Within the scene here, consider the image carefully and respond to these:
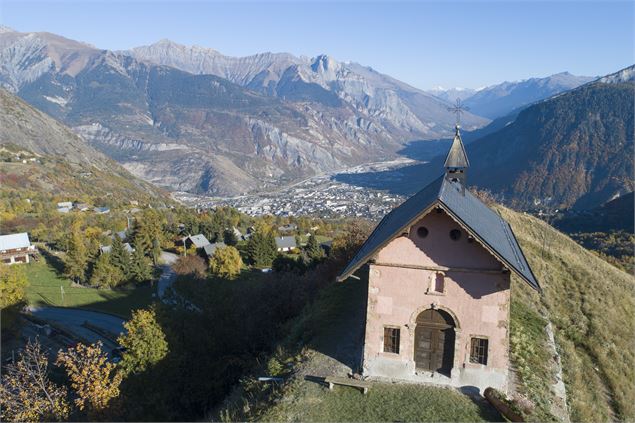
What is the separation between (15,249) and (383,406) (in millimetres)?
81885

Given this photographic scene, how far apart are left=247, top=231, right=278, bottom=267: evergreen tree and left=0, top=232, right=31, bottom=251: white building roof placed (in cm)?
4068

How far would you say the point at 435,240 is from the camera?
2025 cm

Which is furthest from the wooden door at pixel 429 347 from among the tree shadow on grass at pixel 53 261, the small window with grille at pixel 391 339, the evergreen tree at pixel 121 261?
the tree shadow on grass at pixel 53 261

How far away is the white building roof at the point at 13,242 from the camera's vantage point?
253 ft

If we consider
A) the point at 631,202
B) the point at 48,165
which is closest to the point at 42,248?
the point at 48,165

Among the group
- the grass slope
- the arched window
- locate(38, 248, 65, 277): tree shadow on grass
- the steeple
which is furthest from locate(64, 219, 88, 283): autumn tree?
the arched window

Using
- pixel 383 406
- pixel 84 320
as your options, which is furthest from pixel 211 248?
pixel 383 406

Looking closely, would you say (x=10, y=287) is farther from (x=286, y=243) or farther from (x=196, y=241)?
(x=286, y=243)

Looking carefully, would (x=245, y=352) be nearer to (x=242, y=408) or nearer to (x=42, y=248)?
(x=242, y=408)

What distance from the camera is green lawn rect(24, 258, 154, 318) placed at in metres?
61.8

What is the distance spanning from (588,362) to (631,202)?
119 m

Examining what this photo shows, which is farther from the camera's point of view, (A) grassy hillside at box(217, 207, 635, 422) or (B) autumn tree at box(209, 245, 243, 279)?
(B) autumn tree at box(209, 245, 243, 279)

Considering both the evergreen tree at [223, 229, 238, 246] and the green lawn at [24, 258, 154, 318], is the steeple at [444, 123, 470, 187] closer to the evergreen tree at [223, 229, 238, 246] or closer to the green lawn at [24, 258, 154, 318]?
the green lawn at [24, 258, 154, 318]

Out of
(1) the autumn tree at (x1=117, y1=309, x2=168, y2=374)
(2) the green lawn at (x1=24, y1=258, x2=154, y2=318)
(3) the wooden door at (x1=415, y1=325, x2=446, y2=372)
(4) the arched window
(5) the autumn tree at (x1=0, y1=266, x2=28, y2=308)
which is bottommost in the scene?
(2) the green lawn at (x1=24, y1=258, x2=154, y2=318)
